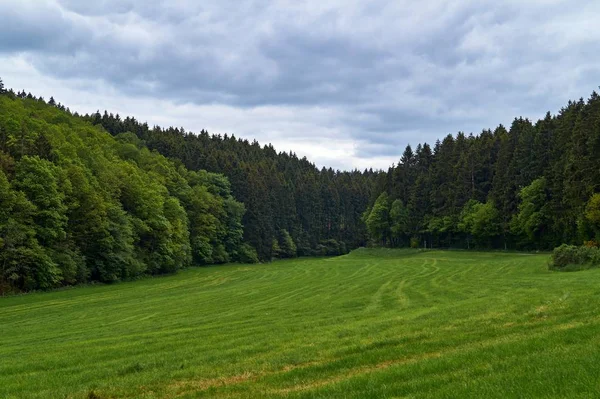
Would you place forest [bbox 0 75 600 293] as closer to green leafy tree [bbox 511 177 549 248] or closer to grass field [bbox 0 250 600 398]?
green leafy tree [bbox 511 177 549 248]

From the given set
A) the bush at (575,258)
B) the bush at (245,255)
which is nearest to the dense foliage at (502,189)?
the bush at (575,258)

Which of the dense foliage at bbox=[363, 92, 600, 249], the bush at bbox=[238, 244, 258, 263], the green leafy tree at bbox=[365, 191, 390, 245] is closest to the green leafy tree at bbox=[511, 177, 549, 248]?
the dense foliage at bbox=[363, 92, 600, 249]

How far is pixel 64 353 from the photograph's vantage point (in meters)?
16.9

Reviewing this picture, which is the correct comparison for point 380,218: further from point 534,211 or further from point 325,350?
point 325,350

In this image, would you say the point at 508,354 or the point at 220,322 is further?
the point at 220,322

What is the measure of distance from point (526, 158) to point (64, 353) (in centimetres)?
7610

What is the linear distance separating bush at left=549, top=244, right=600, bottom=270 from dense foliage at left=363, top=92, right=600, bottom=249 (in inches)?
409

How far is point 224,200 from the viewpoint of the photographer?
106m

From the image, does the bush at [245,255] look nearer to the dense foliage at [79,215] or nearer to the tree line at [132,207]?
the tree line at [132,207]

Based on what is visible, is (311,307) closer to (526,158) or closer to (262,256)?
(526,158)

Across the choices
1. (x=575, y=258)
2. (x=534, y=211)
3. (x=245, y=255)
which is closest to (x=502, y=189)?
(x=534, y=211)

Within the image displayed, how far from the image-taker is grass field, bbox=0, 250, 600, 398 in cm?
923

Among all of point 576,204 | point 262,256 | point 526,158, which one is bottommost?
point 262,256

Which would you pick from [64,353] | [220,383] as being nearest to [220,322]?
[64,353]
